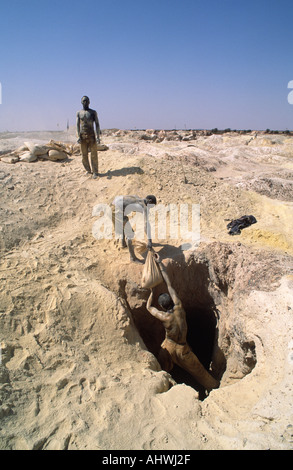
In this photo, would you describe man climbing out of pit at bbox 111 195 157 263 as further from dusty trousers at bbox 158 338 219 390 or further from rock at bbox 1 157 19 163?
rock at bbox 1 157 19 163

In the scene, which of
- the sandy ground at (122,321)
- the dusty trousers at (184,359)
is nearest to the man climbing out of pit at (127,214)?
the sandy ground at (122,321)

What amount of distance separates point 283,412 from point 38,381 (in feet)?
6.69

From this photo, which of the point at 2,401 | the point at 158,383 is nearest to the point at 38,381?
the point at 2,401

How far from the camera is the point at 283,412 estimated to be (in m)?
2.13

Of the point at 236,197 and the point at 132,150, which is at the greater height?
the point at 132,150

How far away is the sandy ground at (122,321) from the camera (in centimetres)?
215

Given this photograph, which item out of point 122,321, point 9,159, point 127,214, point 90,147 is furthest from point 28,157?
point 122,321

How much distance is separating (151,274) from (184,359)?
47.6 inches

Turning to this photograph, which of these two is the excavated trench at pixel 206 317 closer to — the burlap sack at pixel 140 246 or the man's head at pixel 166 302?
the burlap sack at pixel 140 246

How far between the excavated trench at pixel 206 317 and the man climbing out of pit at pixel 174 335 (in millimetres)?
400

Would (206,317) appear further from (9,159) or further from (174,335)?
(9,159)

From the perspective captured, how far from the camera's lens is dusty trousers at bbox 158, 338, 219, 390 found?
3648 mm

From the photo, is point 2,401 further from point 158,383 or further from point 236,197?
point 236,197

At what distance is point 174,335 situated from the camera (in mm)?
3549
